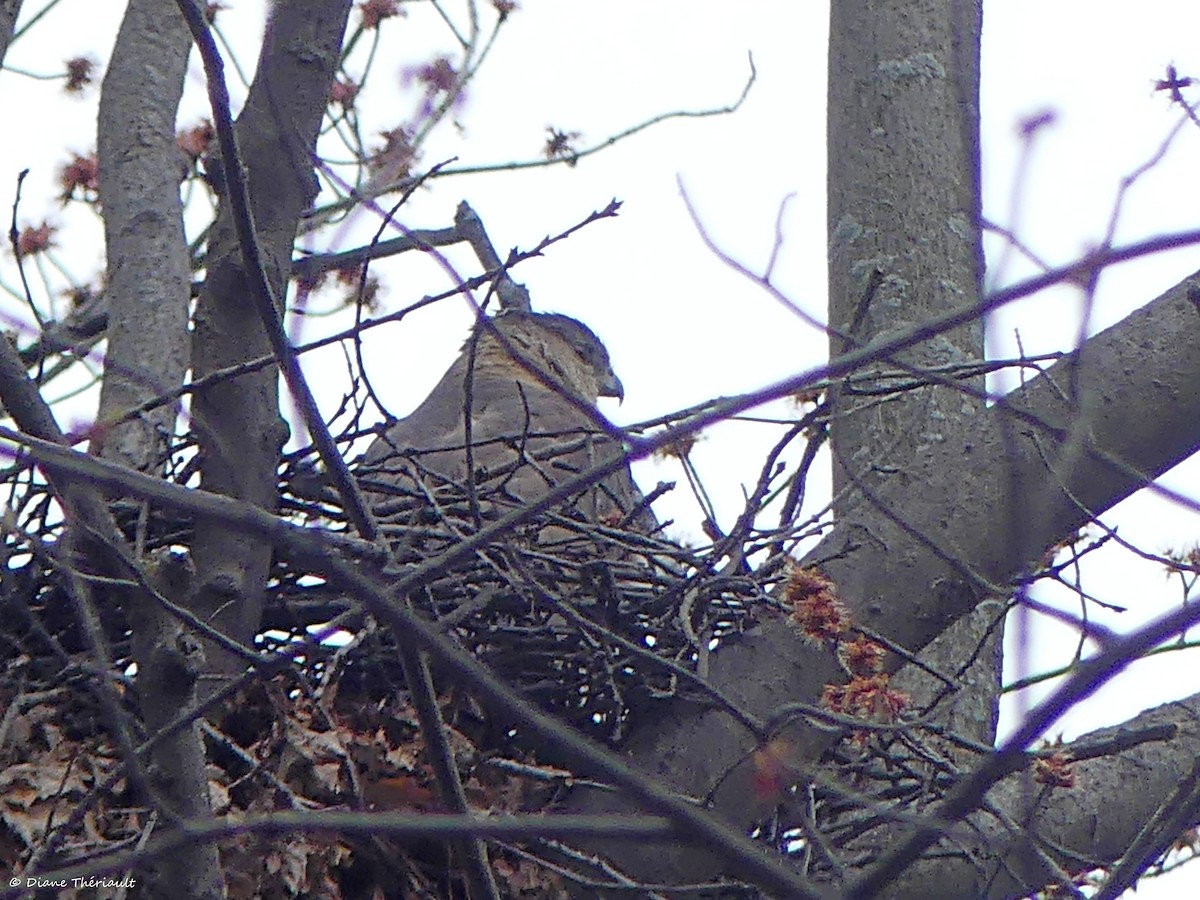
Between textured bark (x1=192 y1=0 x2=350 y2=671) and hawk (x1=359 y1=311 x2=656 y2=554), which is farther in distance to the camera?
hawk (x1=359 y1=311 x2=656 y2=554)

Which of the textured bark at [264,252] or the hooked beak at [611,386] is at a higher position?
the hooked beak at [611,386]

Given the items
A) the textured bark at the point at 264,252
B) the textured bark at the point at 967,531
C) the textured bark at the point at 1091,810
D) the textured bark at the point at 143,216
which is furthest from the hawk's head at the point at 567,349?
the textured bark at the point at 264,252

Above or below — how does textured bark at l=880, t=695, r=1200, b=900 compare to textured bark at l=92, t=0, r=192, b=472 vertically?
below

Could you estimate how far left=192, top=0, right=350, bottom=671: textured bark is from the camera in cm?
311

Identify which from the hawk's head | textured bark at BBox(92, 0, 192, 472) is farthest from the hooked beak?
textured bark at BBox(92, 0, 192, 472)

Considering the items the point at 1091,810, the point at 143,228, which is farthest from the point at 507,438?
the point at 1091,810

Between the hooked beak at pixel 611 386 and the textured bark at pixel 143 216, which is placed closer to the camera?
the textured bark at pixel 143 216

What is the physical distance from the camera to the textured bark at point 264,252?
3105 millimetres

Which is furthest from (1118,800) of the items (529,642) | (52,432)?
(52,432)

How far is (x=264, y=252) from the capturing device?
10.1ft

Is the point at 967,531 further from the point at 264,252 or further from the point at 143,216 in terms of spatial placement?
the point at 143,216

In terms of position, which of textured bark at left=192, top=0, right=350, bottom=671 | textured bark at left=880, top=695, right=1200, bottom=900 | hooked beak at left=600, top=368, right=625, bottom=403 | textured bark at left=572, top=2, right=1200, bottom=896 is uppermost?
hooked beak at left=600, top=368, right=625, bottom=403

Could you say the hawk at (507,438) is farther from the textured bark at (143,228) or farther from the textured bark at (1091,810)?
the textured bark at (1091,810)

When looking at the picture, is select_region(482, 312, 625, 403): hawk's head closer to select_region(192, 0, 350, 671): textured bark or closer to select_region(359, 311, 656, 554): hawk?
select_region(359, 311, 656, 554): hawk
